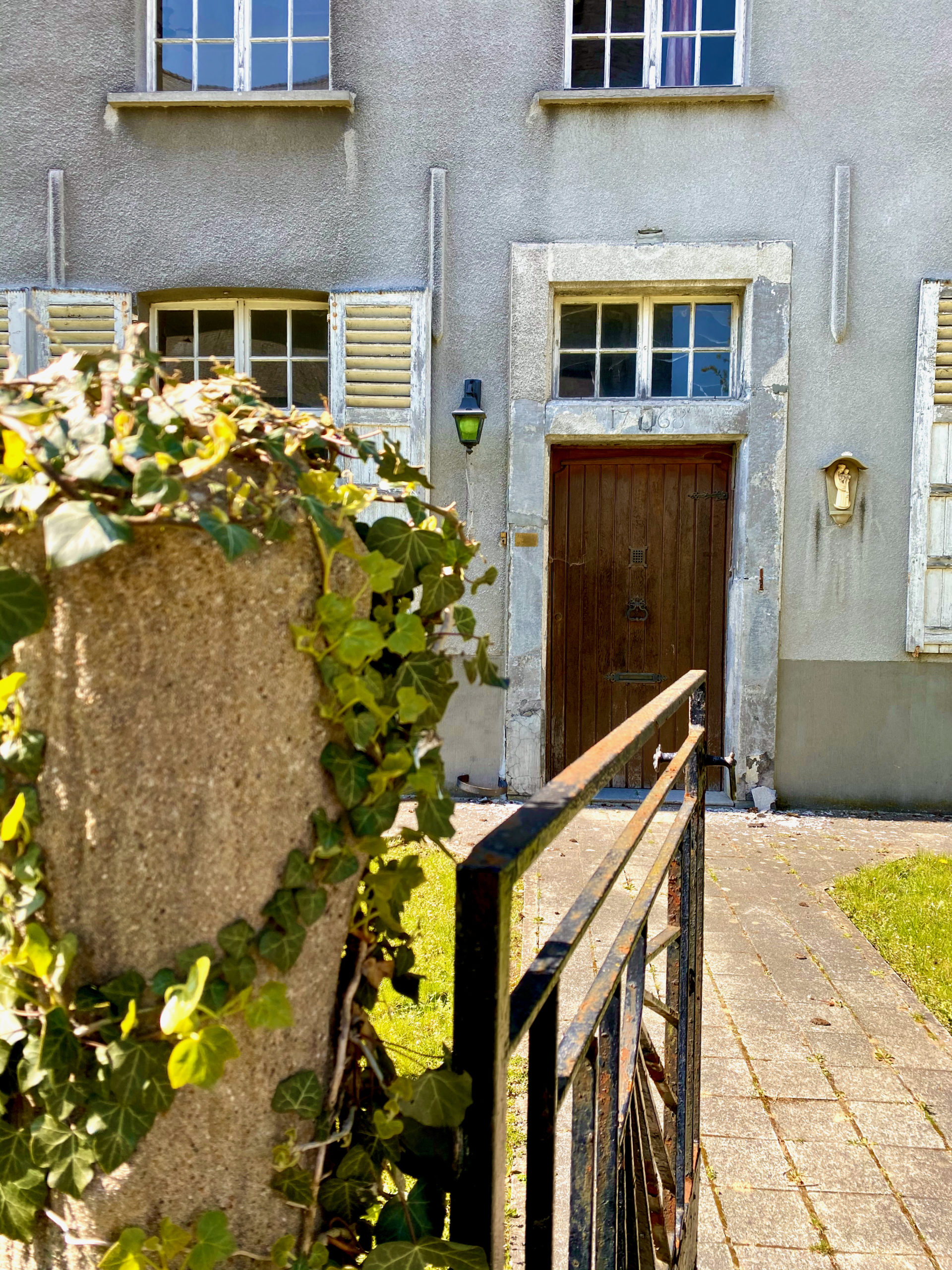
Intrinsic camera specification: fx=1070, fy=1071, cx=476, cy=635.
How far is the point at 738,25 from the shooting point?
6438 mm

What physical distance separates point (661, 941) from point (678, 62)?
20.7 feet

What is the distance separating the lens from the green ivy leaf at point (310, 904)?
75cm

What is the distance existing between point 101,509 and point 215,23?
7.28m

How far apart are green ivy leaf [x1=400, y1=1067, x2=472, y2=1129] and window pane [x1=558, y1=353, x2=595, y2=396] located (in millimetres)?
6312

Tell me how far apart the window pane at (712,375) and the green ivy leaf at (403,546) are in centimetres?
618

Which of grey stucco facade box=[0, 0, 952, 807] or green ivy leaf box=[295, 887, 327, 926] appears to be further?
grey stucco facade box=[0, 0, 952, 807]

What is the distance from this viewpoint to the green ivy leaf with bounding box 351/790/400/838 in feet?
2.59

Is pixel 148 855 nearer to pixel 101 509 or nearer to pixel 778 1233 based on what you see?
pixel 101 509

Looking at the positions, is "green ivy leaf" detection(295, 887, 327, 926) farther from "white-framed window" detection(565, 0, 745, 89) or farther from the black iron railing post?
"white-framed window" detection(565, 0, 745, 89)

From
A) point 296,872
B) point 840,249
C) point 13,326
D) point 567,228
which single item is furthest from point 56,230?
point 296,872

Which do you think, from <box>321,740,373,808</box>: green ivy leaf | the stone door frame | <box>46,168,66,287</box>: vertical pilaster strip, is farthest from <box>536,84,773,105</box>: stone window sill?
<box>321,740,373,808</box>: green ivy leaf

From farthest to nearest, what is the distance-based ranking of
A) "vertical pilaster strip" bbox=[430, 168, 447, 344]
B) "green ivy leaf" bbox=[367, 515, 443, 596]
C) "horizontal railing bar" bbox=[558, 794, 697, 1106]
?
"vertical pilaster strip" bbox=[430, 168, 447, 344] < "horizontal railing bar" bbox=[558, 794, 697, 1106] < "green ivy leaf" bbox=[367, 515, 443, 596]

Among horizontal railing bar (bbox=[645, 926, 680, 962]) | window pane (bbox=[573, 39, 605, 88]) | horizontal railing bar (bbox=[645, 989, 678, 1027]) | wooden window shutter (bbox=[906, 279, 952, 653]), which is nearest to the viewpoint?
horizontal railing bar (bbox=[645, 926, 680, 962])

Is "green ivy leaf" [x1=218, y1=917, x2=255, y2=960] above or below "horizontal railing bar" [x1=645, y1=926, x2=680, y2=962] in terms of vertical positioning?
above
